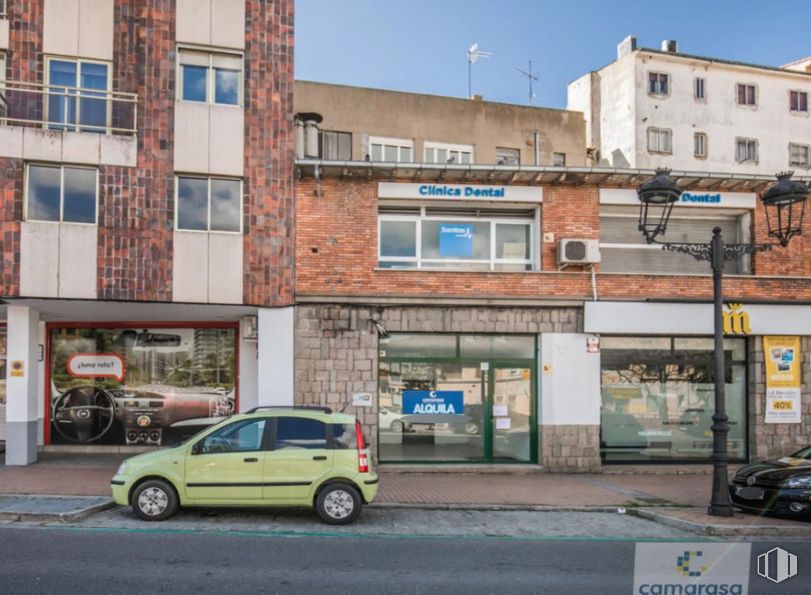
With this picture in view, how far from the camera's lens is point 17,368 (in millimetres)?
14820

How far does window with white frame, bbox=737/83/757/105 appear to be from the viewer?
4072 centimetres

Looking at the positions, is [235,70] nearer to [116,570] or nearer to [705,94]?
[116,570]

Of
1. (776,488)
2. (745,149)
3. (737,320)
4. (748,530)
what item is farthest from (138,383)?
(745,149)

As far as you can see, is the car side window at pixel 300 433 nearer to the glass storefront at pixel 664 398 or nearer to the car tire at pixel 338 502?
the car tire at pixel 338 502

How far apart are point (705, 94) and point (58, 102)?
116 feet

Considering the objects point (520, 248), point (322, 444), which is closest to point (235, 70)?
point (520, 248)

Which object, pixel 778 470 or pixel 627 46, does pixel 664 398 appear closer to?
pixel 778 470

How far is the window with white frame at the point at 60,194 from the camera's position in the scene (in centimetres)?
1440

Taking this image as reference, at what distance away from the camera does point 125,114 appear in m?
15.0

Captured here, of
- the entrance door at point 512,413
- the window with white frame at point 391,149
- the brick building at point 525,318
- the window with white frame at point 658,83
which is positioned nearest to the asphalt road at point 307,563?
the brick building at point 525,318

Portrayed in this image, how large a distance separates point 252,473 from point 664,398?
1005cm

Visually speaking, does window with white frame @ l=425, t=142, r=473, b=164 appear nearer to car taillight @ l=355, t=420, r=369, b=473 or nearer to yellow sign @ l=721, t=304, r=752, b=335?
yellow sign @ l=721, t=304, r=752, b=335

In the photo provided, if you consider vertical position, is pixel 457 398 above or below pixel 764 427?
above

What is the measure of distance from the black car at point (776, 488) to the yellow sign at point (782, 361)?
15.8 ft
